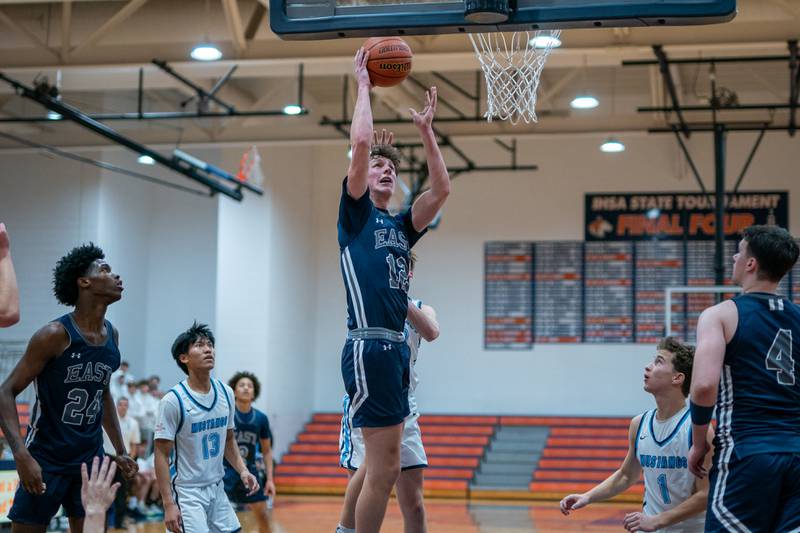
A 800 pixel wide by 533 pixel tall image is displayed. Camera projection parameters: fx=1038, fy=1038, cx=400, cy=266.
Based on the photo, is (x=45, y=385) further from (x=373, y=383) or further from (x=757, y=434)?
(x=757, y=434)

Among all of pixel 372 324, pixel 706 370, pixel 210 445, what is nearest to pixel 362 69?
pixel 372 324

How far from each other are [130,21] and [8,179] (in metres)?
7.66

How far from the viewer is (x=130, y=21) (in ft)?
43.5

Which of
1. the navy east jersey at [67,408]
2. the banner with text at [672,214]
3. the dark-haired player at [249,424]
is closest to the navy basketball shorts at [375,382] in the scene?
the navy east jersey at [67,408]

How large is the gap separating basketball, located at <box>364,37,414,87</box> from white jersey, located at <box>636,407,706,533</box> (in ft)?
7.10

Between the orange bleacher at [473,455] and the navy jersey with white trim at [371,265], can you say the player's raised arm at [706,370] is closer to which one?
the navy jersey with white trim at [371,265]

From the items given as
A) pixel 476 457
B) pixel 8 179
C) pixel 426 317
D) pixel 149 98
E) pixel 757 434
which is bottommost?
pixel 476 457

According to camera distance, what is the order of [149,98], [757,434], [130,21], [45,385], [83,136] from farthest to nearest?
[149,98] < [83,136] < [130,21] < [45,385] < [757,434]

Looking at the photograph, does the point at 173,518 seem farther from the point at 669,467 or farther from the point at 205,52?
the point at 205,52

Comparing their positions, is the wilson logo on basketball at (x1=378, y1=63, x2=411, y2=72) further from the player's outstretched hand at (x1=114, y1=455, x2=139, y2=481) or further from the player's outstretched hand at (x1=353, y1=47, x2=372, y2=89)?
the player's outstretched hand at (x1=114, y1=455, x2=139, y2=481)

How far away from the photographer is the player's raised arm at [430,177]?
15.7 ft

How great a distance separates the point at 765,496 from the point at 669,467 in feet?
3.50

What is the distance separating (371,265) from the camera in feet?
15.1

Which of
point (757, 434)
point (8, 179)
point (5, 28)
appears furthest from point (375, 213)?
point (8, 179)
